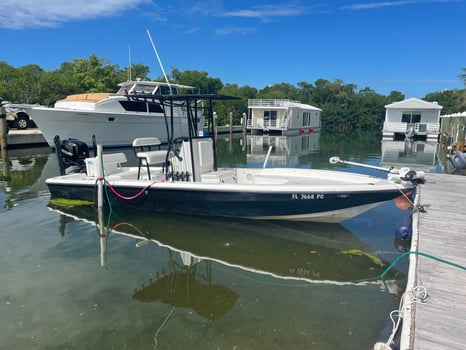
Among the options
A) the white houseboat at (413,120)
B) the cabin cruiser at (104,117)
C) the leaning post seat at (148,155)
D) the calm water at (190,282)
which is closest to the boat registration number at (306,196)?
the calm water at (190,282)

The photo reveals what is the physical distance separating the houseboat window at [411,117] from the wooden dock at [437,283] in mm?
32685

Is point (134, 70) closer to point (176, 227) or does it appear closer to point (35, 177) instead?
point (35, 177)

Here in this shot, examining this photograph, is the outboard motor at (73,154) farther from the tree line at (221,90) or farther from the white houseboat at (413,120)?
the white houseboat at (413,120)

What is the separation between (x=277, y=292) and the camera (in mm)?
4516

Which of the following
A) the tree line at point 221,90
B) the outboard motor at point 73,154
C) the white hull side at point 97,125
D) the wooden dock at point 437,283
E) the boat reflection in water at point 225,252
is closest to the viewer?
the wooden dock at point 437,283

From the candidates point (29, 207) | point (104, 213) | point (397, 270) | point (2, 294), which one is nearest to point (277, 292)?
point (397, 270)

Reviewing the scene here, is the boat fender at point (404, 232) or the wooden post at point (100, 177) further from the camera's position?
the wooden post at point (100, 177)

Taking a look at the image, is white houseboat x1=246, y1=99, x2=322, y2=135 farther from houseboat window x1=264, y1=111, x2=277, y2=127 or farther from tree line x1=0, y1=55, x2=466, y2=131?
tree line x1=0, y1=55, x2=466, y2=131

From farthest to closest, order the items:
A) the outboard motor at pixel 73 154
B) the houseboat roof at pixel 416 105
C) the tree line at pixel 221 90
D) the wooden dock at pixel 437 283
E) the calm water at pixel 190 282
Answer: the houseboat roof at pixel 416 105 < the tree line at pixel 221 90 < the outboard motor at pixel 73 154 < the calm water at pixel 190 282 < the wooden dock at pixel 437 283

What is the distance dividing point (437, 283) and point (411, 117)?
36582mm

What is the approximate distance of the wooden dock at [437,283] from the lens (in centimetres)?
268

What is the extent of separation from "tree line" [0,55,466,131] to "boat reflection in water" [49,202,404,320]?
62.8ft

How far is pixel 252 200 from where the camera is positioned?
6570 millimetres

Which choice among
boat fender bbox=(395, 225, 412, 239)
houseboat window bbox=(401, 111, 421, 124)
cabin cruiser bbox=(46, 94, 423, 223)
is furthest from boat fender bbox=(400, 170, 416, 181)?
houseboat window bbox=(401, 111, 421, 124)
